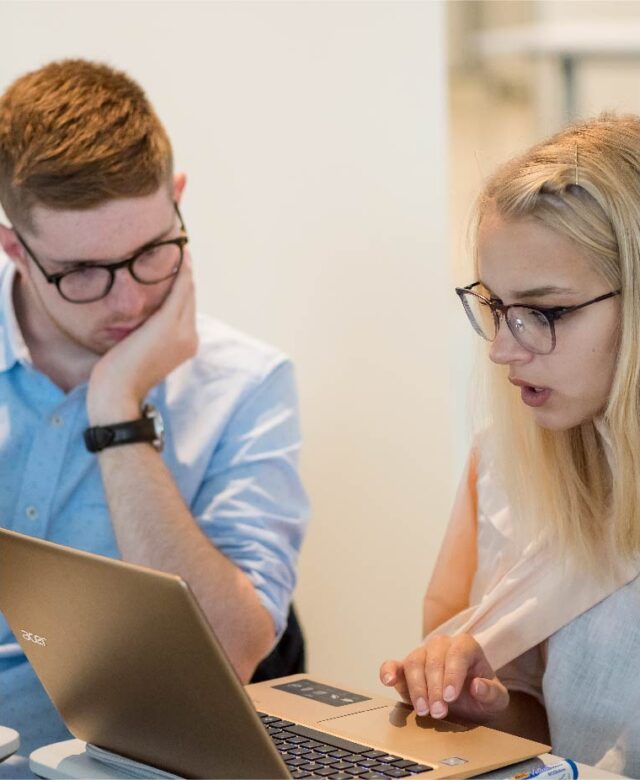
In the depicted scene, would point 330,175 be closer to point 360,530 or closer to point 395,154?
point 395,154

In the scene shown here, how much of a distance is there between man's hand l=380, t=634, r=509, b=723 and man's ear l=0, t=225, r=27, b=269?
2.68ft

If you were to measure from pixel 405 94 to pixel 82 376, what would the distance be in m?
0.77

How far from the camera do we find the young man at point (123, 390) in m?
1.64

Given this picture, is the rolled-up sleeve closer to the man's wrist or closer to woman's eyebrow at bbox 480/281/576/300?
the man's wrist

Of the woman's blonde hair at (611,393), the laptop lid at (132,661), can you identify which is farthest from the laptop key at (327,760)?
the woman's blonde hair at (611,393)

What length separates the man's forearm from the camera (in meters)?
1.63

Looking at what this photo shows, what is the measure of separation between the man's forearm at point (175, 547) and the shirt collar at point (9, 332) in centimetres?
21

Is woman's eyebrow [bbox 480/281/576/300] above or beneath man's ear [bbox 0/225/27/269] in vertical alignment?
beneath

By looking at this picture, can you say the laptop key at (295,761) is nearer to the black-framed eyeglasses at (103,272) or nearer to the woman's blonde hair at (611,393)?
the woman's blonde hair at (611,393)

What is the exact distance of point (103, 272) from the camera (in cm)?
168

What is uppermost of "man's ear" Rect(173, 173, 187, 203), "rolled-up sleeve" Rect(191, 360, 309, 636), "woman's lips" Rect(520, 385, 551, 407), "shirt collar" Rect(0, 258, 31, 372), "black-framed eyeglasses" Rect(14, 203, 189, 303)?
"man's ear" Rect(173, 173, 187, 203)

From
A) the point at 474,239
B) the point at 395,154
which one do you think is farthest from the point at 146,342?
the point at 395,154

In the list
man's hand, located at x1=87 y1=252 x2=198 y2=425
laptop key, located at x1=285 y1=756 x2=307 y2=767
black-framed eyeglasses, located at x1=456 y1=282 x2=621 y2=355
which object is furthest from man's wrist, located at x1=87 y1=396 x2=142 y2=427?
laptop key, located at x1=285 y1=756 x2=307 y2=767

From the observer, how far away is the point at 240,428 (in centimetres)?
179
